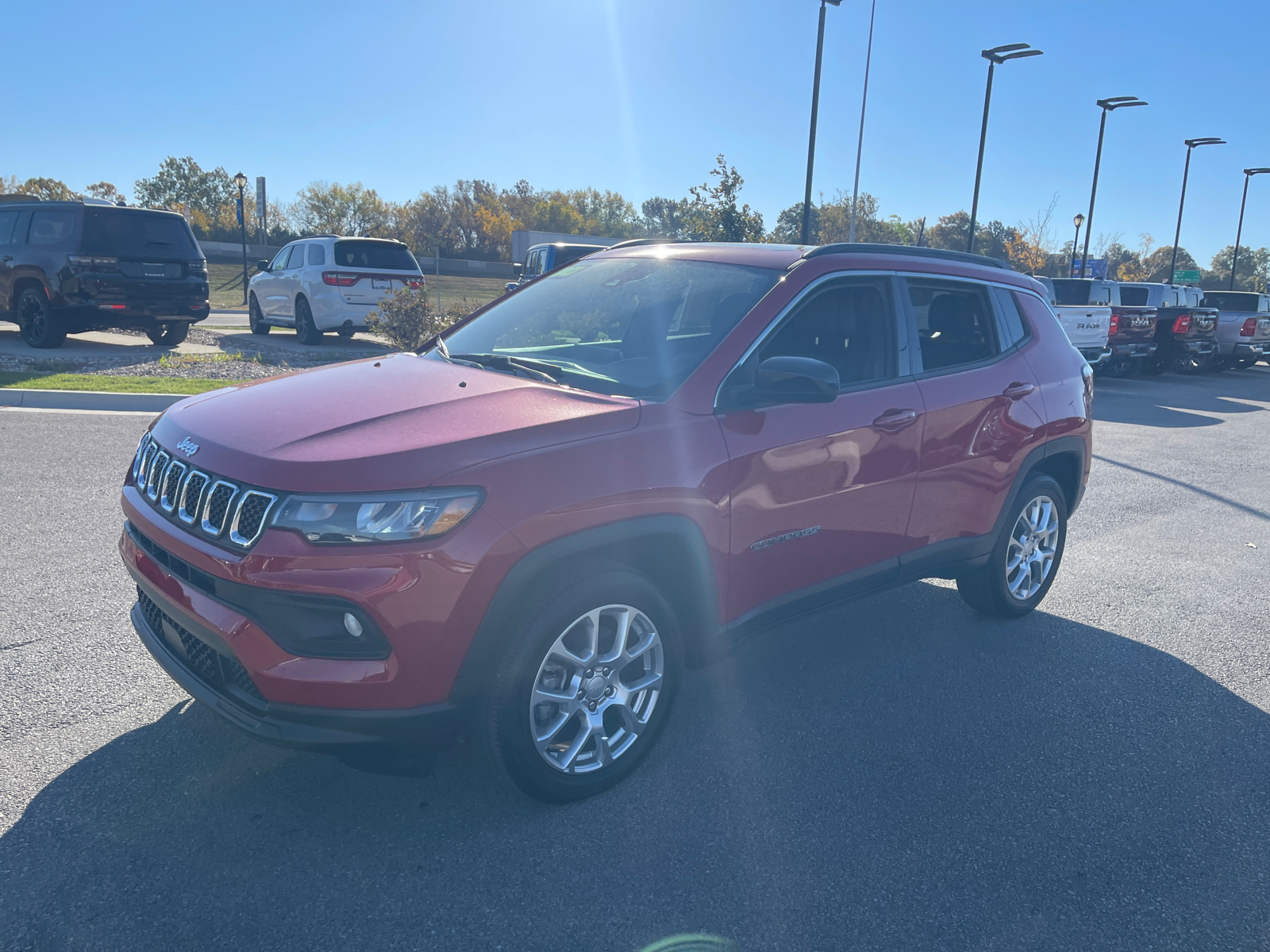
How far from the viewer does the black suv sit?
41.8 feet

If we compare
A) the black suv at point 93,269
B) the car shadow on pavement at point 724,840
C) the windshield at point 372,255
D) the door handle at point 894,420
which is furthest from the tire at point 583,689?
the windshield at point 372,255

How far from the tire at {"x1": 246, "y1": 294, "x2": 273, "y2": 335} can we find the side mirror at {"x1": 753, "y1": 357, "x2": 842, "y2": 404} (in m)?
16.7

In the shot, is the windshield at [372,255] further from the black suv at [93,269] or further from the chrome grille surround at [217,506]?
the chrome grille surround at [217,506]

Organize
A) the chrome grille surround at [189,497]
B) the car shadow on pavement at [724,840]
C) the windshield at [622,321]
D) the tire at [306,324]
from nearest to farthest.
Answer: the car shadow on pavement at [724,840]
the chrome grille surround at [189,497]
the windshield at [622,321]
the tire at [306,324]

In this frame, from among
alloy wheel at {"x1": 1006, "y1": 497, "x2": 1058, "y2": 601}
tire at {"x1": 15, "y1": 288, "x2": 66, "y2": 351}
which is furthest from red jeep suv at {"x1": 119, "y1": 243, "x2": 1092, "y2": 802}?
tire at {"x1": 15, "y1": 288, "x2": 66, "y2": 351}

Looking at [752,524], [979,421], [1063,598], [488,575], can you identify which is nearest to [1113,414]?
[1063,598]

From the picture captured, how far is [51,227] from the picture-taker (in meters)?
12.9

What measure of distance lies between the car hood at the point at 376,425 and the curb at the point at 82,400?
7423 millimetres

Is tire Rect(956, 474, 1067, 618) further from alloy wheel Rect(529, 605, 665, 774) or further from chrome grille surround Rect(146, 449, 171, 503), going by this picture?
chrome grille surround Rect(146, 449, 171, 503)

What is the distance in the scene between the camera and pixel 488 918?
2523mm

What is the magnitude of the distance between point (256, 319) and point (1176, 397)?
17892mm

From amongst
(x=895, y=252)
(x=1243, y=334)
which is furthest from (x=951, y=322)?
(x=1243, y=334)

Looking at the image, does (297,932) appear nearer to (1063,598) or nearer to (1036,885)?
(1036,885)

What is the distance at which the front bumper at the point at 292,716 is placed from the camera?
2.58 meters
